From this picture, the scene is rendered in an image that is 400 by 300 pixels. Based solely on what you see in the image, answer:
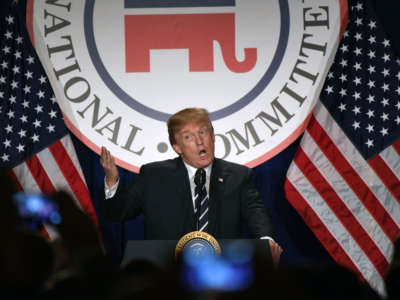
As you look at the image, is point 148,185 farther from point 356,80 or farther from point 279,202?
point 356,80

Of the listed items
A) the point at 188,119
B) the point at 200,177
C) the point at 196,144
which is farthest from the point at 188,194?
the point at 200,177

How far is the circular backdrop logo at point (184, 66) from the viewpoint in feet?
12.3

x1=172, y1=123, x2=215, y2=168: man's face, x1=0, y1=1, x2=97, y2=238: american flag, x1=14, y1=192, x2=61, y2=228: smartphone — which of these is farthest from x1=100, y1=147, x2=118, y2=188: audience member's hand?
x1=14, y1=192, x2=61, y2=228: smartphone

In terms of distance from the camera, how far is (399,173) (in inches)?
142

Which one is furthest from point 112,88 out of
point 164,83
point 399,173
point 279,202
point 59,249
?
point 59,249

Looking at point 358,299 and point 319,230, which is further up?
point 358,299

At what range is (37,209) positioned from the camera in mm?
369

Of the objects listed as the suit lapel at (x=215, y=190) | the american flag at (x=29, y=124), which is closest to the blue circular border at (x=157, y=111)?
the american flag at (x=29, y=124)

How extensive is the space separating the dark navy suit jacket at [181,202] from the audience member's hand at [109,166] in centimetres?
11

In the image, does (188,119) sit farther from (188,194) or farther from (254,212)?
(254,212)

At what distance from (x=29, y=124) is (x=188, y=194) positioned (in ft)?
4.67

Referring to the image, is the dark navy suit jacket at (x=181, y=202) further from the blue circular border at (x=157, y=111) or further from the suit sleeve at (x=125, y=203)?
the blue circular border at (x=157, y=111)

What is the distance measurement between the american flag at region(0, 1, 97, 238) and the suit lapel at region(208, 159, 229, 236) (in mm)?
1066

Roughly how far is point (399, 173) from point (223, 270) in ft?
11.7
